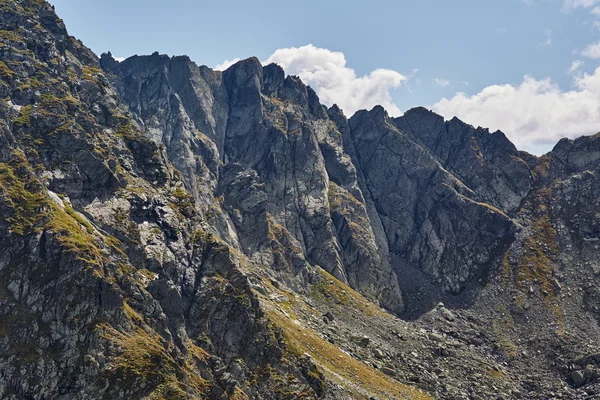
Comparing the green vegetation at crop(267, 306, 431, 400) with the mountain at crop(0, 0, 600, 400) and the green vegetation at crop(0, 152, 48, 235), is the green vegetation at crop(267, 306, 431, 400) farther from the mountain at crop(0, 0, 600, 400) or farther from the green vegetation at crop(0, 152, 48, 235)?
the green vegetation at crop(0, 152, 48, 235)

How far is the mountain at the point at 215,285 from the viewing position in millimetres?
62406

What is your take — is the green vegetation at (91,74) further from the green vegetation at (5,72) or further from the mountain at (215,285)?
the green vegetation at (5,72)

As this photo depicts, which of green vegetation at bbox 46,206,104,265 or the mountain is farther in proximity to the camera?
green vegetation at bbox 46,206,104,265

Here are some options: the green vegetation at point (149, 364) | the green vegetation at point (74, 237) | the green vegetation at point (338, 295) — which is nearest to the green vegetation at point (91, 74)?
the green vegetation at point (74, 237)

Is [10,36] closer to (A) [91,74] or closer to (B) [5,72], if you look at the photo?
(B) [5,72]

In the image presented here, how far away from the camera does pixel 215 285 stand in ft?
295

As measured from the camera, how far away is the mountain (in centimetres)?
6241

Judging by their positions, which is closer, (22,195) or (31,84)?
(22,195)

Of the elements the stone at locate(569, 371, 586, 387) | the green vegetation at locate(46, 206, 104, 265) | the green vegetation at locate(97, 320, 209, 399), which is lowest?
the green vegetation at locate(97, 320, 209, 399)

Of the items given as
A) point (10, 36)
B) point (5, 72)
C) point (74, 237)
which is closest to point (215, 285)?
point (74, 237)

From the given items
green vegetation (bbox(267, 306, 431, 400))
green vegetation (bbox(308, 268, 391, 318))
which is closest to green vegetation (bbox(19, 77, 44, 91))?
green vegetation (bbox(267, 306, 431, 400))

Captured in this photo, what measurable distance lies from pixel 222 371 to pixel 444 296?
129191mm

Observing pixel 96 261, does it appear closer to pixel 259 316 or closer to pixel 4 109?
pixel 259 316

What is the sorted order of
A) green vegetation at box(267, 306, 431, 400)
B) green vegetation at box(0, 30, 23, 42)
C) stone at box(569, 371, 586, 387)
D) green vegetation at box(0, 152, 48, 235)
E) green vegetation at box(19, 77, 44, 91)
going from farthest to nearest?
green vegetation at box(0, 30, 23, 42), stone at box(569, 371, 586, 387), green vegetation at box(19, 77, 44, 91), green vegetation at box(267, 306, 431, 400), green vegetation at box(0, 152, 48, 235)
